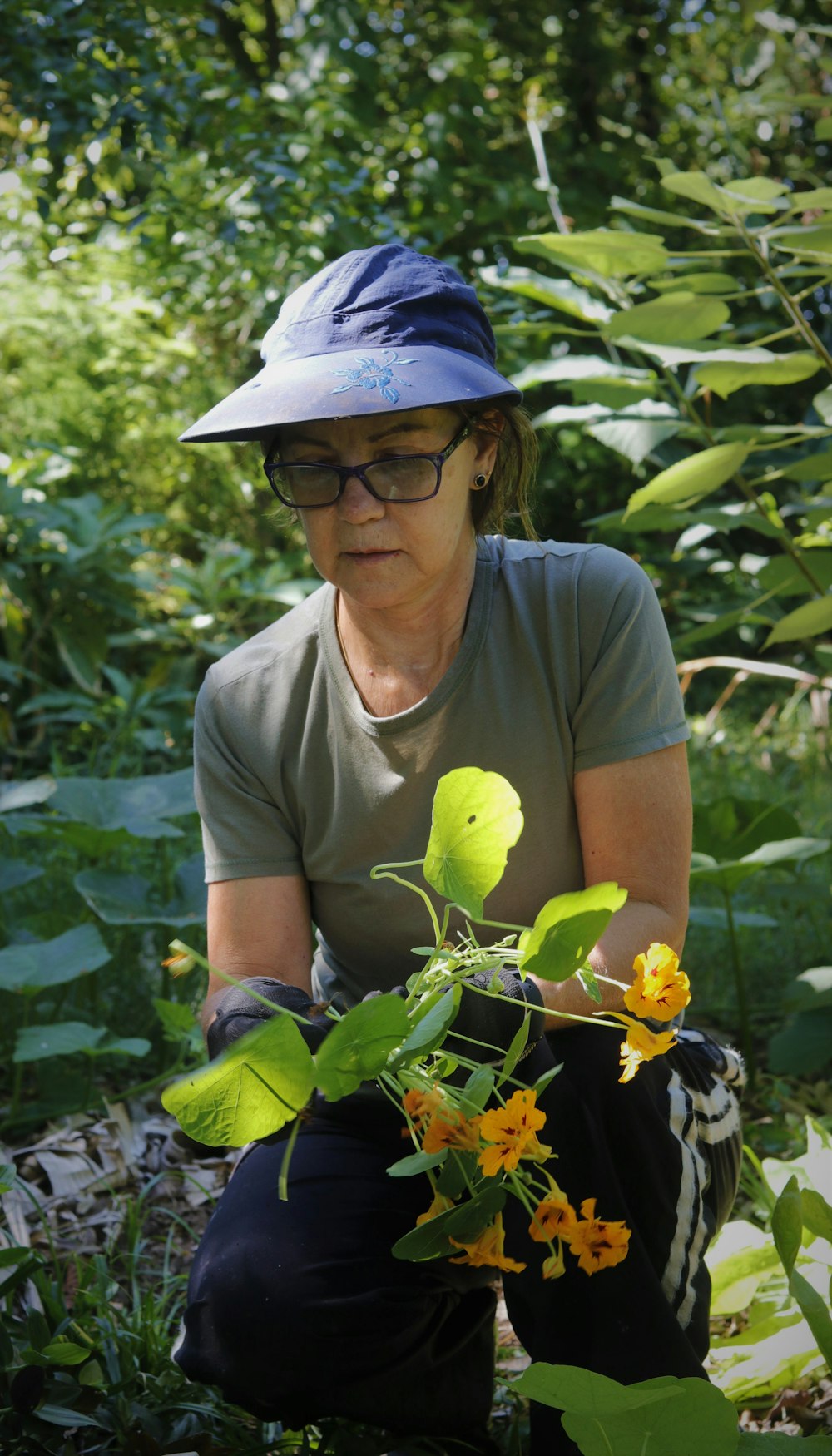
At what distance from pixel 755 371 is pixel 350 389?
0.70 meters

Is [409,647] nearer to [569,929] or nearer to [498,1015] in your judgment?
[498,1015]

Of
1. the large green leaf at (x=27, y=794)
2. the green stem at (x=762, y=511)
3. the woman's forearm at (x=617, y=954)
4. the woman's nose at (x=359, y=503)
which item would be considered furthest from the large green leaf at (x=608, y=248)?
the large green leaf at (x=27, y=794)

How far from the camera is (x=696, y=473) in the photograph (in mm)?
1775


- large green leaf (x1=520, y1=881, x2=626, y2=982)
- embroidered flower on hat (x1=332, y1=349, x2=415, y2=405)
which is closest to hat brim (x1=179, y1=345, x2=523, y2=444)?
embroidered flower on hat (x1=332, y1=349, x2=415, y2=405)

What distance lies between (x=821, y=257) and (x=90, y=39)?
5.81 ft

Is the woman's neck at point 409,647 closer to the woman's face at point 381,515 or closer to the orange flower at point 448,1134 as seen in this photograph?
the woman's face at point 381,515

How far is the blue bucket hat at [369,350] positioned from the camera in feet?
4.18

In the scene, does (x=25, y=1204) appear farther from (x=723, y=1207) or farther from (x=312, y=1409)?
(x=723, y=1207)

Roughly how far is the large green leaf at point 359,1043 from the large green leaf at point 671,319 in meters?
1.05

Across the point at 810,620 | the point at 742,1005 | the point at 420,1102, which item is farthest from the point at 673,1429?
the point at 742,1005

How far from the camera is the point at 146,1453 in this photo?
1.35m

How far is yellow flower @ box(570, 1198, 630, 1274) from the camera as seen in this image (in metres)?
0.99

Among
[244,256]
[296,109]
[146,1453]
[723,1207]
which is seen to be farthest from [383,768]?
[296,109]

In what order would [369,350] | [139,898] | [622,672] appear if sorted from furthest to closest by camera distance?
[139,898]
[622,672]
[369,350]
